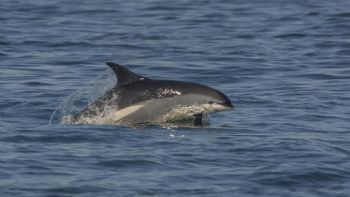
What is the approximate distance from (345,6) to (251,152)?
2021cm

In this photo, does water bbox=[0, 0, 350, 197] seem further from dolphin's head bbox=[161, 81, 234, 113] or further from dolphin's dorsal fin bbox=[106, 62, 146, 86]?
dolphin's dorsal fin bbox=[106, 62, 146, 86]

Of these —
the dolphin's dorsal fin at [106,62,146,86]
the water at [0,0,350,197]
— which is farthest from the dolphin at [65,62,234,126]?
the water at [0,0,350,197]

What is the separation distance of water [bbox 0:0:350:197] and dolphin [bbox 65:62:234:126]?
15.4 inches

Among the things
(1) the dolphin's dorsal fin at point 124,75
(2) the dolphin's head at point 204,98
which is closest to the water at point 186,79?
(2) the dolphin's head at point 204,98

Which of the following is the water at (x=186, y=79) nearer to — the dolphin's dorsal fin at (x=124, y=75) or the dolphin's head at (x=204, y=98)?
the dolphin's head at (x=204, y=98)

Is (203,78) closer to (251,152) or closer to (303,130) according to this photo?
(303,130)

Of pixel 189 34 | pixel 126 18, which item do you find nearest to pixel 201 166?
pixel 189 34

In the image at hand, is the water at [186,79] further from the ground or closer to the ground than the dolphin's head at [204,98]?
closer to the ground

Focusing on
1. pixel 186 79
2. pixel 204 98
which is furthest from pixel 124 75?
pixel 186 79

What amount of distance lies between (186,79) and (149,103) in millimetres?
5558

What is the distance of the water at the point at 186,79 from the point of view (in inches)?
599

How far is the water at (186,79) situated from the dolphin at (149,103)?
392 millimetres

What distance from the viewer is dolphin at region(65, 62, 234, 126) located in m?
18.7

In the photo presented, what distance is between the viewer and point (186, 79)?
960 inches
